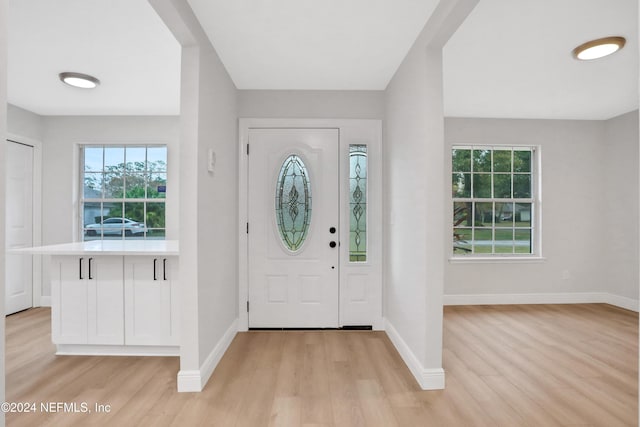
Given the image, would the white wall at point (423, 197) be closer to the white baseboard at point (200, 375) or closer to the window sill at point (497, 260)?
the white baseboard at point (200, 375)

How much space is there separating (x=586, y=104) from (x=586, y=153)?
35.8 inches

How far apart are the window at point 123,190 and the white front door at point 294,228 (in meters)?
1.84

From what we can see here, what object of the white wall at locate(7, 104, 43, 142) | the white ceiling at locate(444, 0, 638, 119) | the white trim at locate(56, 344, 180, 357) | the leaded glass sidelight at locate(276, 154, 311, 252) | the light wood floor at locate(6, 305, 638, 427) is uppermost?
the white ceiling at locate(444, 0, 638, 119)

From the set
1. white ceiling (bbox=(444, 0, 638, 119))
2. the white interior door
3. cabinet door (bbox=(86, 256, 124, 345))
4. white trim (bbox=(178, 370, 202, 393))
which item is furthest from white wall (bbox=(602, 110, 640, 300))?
the white interior door

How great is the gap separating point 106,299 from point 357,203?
2.50 metres

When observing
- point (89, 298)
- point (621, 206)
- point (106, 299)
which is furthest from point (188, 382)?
point (621, 206)

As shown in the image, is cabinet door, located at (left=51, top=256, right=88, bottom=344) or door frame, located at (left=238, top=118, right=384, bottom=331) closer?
cabinet door, located at (left=51, top=256, right=88, bottom=344)

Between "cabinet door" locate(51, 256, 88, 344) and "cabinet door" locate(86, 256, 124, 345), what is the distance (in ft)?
0.19

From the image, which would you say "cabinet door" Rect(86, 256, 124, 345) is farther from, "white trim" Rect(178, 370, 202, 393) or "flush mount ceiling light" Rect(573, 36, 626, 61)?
"flush mount ceiling light" Rect(573, 36, 626, 61)

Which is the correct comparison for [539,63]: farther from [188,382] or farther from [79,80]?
[79,80]

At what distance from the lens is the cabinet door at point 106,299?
9.08ft

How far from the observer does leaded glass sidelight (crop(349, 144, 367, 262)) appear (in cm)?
357

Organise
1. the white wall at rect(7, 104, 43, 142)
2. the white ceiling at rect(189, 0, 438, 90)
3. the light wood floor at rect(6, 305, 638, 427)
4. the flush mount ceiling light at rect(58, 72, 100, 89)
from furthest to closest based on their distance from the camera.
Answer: the white wall at rect(7, 104, 43, 142) < the flush mount ceiling light at rect(58, 72, 100, 89) < the white ceiling at rect(189, 0, 438, 90) < the light wood floor at rect(6, 305, 638, 427)

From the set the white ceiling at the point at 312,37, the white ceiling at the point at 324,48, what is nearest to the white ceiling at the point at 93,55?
the white ceiling at the point at 324,48
